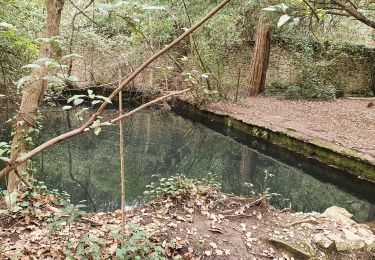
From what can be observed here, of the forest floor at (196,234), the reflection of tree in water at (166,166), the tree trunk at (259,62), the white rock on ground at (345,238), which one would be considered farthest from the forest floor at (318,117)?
the forest floor at (196,234)

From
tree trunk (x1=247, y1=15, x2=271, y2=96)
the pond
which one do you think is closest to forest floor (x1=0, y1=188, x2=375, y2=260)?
the pond

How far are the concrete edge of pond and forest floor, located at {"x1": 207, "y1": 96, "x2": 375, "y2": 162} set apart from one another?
0.12 metres

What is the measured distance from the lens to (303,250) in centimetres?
423

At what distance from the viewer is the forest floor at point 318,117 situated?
31.2ft

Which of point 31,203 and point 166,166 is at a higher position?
point 31,203

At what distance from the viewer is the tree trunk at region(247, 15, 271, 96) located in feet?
53.9

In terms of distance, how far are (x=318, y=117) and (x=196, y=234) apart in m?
9.34

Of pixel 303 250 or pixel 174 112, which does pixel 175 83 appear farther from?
pixel 303 250

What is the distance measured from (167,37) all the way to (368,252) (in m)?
12.0

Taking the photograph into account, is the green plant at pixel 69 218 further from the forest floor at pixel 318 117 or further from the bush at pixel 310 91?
the bush at pixel 310 91

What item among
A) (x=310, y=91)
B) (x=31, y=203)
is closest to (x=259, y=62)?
(x=310, y=91)

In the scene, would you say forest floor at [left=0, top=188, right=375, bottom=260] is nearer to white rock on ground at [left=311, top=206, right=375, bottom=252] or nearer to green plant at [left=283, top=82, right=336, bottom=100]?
white rock on ground at [left=311, top=206, right=375, bottom=252]

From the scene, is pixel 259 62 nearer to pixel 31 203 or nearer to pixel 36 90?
pixel 36 90

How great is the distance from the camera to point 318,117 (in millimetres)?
12359
